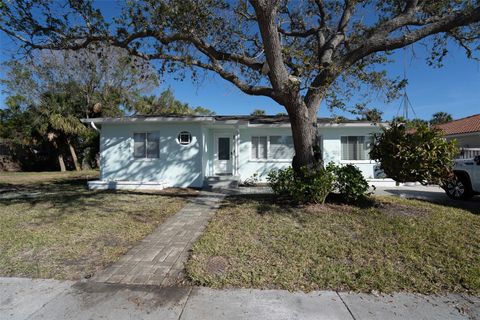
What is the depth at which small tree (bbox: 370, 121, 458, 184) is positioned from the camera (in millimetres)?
6531

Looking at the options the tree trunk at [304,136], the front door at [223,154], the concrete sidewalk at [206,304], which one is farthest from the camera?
the front door at [223,154]

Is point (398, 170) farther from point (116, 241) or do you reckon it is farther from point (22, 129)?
point (22, 129)

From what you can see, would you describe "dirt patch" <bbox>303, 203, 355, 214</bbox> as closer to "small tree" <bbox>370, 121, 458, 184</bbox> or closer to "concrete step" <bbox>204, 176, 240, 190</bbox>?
"small tree" <bbox>370, 121, 458, 184</bbox>

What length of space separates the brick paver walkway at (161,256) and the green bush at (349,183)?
10.9ft

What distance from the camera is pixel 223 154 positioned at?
1449cm

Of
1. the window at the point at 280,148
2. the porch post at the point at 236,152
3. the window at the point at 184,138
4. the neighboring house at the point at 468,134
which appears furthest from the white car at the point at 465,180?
the neighboring house at the point at 468,134

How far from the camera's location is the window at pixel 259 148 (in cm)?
1430

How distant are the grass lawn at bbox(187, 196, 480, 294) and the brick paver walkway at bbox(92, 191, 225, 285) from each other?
25cm

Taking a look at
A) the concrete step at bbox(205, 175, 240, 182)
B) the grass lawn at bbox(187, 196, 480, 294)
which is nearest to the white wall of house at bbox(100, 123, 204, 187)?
the concrete step at bbox(205, 175, 240, 182)

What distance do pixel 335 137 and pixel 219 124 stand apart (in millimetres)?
5393

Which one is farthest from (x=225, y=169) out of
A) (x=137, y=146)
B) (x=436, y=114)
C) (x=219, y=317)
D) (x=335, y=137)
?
(x=436, y=114)

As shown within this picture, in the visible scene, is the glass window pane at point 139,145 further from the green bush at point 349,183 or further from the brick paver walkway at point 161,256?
the green bush at point 349,183

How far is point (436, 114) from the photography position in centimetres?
4906

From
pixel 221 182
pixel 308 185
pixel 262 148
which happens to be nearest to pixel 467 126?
pixel 262 148
